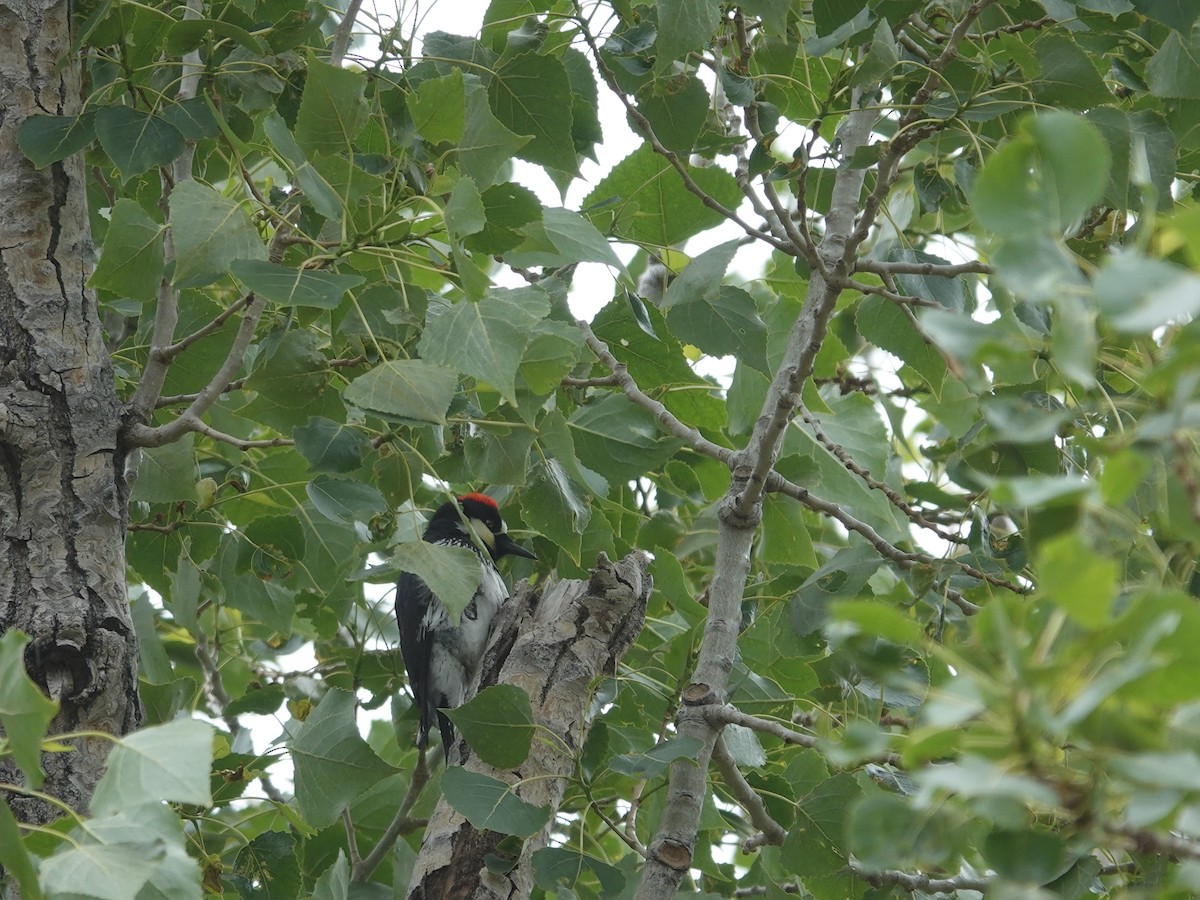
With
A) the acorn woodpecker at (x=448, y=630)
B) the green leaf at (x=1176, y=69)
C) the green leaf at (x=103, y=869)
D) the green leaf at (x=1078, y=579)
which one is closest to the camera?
the green leaf at (x=1078, y=579)

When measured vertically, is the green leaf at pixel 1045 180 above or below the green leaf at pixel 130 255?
below

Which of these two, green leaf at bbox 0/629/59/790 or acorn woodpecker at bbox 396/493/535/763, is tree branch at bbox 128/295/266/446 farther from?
acorn woodpecker at bbox 396/493/535/763

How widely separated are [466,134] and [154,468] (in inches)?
44.4

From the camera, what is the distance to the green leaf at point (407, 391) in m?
1.70

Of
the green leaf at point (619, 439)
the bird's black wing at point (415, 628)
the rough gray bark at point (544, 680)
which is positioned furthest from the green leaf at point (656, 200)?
the bird's black wing at point (415, 628)

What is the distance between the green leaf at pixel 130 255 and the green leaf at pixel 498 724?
920 millimetres

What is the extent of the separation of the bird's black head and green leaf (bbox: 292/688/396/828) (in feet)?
2.09

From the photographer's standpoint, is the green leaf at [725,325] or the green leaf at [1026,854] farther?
the green leaf at [725,325]

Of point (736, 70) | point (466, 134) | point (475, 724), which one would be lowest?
point (475, 724)

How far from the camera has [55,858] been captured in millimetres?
1131

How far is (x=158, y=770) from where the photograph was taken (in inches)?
44.2

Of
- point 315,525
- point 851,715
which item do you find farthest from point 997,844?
point 315,525

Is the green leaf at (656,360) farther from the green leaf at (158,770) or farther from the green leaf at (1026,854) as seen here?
the green leaf at (1026,854)

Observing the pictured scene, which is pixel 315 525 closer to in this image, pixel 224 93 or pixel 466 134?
pixel 224 93
